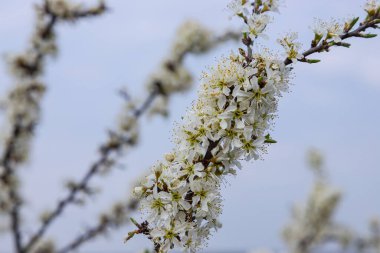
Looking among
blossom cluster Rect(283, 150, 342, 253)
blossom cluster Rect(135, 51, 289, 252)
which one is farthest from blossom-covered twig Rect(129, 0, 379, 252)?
blossom cluster Rect(283, 150, 342, 253)

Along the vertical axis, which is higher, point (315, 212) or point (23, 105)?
point (23, 105)

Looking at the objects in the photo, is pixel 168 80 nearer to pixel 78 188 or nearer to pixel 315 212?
pixel 78 188

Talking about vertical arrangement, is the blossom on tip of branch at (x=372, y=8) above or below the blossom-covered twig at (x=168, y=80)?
below

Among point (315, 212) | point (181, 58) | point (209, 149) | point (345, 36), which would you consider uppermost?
point (181, 58)

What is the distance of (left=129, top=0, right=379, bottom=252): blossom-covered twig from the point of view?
8.18ft

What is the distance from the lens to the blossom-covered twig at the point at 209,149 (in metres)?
2.49

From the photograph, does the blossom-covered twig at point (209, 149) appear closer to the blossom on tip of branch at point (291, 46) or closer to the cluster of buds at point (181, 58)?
the blossom on tip of branch at point (291, 46)

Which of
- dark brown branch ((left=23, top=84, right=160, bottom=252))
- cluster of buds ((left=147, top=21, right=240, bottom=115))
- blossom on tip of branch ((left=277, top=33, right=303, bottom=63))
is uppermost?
cluster of buds ((left=147, top=21, right=240, bottom=115))

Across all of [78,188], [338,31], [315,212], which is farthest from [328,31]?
[315,212]

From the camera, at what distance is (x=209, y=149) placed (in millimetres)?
2545

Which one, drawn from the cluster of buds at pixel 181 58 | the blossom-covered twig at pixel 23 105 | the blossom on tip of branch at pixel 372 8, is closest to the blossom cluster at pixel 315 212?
the cluster of buds at pixel 181 58

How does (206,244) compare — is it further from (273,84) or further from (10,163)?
(10,163)

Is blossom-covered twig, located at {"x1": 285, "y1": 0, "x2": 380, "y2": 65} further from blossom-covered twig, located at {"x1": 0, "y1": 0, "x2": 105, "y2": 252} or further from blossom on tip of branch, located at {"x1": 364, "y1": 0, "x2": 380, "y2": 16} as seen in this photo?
blossom-covered twig, located at {"x1": 0, "y1": 0, "x2": 105, "y2": 252}

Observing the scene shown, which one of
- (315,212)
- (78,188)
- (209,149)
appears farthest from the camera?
(315,212)
